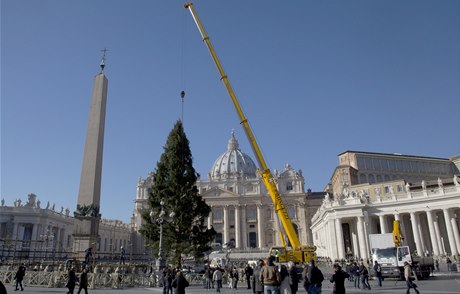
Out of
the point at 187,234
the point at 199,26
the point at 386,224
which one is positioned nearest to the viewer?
the point at 187,234

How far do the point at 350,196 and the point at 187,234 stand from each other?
2798 cm

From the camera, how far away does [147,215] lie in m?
29.5

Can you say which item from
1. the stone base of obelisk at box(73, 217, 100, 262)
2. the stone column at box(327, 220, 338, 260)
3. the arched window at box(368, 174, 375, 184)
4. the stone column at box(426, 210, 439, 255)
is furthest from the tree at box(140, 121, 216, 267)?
the arched window at box(368, 174, 375, 184)

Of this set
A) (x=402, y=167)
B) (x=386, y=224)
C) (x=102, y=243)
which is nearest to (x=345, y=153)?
(x=402, y=167)

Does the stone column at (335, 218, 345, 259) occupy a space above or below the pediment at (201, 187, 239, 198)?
below

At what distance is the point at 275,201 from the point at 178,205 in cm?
804

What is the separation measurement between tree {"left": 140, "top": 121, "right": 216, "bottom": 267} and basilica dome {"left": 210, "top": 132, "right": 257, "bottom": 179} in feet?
299

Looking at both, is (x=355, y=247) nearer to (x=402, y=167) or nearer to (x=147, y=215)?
A: (x=147, y=215)

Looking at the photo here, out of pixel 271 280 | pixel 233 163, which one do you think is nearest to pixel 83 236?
pixel 271 280

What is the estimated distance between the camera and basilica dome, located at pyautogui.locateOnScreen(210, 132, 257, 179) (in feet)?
416

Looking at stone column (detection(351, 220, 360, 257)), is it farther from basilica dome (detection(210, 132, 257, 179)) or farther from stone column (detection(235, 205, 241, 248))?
basilica dome (detection(210, 132, 257, 179))

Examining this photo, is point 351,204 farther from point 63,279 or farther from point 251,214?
point 251,214

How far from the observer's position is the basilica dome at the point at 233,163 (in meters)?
127

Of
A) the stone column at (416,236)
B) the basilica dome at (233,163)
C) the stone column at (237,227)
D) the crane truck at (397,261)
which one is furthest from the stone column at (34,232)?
the basilica dome at (233,163)
